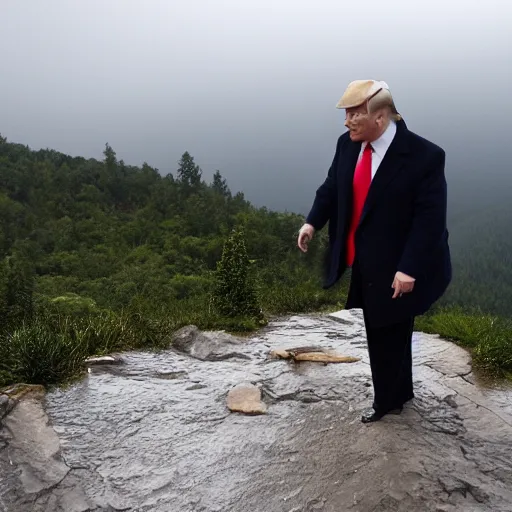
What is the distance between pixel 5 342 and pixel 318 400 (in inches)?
102

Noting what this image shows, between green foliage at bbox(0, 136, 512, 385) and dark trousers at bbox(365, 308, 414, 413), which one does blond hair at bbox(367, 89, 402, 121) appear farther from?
green foliage at bbox(0, 136, 512, 385)

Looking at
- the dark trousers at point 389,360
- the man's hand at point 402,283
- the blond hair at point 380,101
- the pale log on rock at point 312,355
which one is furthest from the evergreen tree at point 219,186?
the man's hand at point 402,283

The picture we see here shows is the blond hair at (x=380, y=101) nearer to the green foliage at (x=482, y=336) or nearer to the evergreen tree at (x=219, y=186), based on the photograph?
the green foliage at (x=482, y=336)

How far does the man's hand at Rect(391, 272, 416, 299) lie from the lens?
2.90 meters

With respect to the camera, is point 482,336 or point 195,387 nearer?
point 195,387

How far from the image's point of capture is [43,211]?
5650 cm

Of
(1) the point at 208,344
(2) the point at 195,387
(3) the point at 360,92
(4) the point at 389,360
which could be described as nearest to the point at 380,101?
(3) the point at 360,92

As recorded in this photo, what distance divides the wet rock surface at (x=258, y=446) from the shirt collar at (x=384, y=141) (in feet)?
5.66

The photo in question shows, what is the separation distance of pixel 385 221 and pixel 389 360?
0.98 meters

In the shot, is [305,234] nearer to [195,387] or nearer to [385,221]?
[385,221]

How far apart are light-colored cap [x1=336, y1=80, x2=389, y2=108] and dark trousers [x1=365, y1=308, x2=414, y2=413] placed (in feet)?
4.56

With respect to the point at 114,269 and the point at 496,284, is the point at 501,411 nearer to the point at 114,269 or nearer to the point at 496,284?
the point at 114,269

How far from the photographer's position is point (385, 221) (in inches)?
120

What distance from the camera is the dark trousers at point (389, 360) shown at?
3.41 meters
